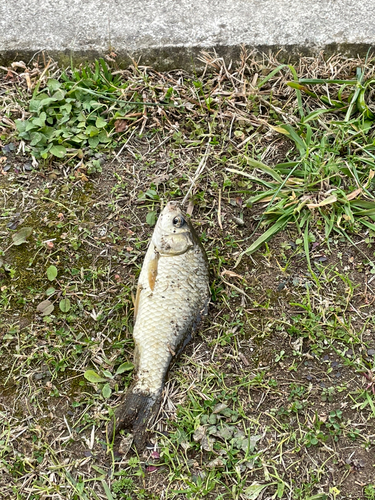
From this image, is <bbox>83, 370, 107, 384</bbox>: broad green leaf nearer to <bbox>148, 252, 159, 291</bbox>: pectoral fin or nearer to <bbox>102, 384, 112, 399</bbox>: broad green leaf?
<bbox>102, 384, 112, 399</bbox>: broad green leaf

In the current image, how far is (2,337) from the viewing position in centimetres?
315

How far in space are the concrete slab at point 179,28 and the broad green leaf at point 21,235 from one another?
1393mm


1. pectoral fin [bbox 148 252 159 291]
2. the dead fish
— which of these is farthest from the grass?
pectoral fin [bbox 148 252 159 291]

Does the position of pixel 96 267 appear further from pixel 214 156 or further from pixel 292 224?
pixel 292 224

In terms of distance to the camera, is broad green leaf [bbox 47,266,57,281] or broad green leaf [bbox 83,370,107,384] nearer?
broad green leaf [bbox 83,370,107,384]

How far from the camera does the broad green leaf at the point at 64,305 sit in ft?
10.5

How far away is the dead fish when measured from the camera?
9.63 feet

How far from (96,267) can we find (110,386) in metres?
0.79

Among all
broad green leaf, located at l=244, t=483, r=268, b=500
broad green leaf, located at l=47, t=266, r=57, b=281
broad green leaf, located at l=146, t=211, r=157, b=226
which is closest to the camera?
broad green leaf, located at l=244, t=483, r=268, b=500

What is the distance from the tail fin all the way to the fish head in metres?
0.90

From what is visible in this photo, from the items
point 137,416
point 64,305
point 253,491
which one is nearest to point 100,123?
point 64,305

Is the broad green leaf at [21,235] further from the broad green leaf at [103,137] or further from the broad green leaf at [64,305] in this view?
the broad green leaf at [103,137]

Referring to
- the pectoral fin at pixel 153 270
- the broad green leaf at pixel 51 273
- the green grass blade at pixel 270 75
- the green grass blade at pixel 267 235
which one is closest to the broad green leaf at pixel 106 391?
the pectoral fin at pixel 153 270

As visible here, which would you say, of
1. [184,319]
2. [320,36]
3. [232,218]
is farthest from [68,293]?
[320,36]
